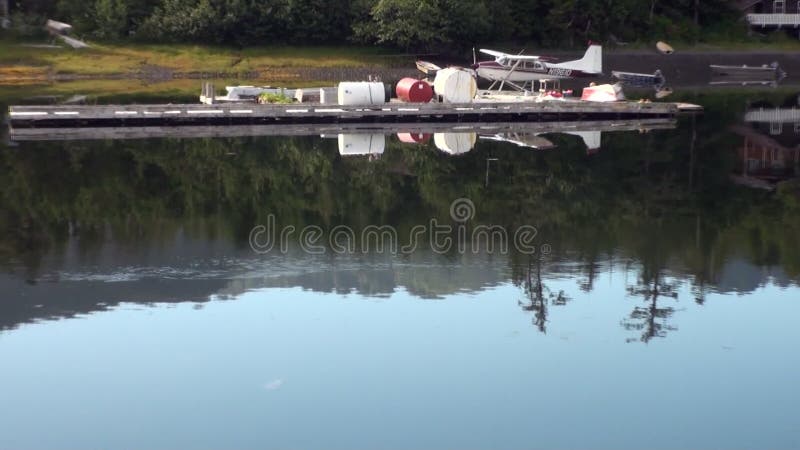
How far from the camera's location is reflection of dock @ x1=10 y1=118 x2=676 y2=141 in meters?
34.9

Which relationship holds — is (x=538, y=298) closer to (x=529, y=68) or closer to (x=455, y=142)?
(x=455, y=142)

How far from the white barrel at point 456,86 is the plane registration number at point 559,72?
387 inches

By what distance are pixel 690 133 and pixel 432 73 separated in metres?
24.1

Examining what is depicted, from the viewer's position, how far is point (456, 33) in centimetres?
6481

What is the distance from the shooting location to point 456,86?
41188 mm

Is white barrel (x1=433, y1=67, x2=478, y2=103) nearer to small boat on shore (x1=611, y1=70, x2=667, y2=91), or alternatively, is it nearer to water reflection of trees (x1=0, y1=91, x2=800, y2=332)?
water reflection of trees (x1=0, y1=91, x2=800, y2=332)

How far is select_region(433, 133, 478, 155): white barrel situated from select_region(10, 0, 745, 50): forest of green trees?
27.7 m

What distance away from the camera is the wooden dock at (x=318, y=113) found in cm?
3591

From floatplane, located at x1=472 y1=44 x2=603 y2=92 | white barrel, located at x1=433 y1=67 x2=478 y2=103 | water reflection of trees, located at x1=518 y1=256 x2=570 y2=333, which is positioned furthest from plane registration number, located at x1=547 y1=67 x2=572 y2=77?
water reflection of trees, located at x1=518 y1=256 x2=570 y2=333

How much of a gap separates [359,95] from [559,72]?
14.8 m

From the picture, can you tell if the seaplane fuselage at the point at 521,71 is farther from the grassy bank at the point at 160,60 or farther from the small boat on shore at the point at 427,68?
the grassy bank at the point at 160,60

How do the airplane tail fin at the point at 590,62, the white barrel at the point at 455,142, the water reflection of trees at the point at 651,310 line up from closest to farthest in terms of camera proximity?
the water reflection of trees at the point at 651,310 → the white barrel at the point at 455,142 → the airplane tail fin at the point at 590,62
